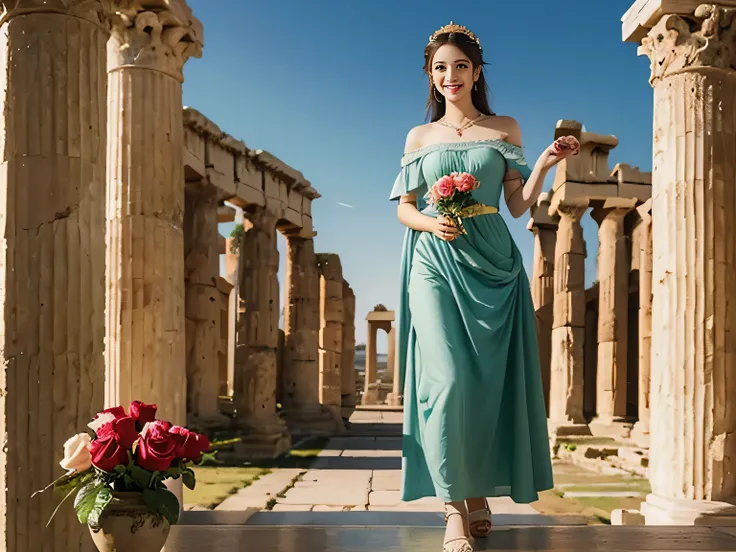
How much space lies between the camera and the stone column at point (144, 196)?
24.4ft

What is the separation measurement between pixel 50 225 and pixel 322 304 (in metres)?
19.2

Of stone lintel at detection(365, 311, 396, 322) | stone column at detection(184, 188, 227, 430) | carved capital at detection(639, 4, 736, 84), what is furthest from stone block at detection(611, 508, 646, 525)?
stone lintel at detection(365, 311, 396, 322)

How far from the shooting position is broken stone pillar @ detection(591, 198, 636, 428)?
1923 cm

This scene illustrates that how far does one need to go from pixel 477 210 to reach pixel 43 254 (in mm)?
2570

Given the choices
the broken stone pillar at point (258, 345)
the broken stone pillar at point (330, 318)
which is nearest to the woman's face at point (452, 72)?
the broken stone pillar at point (258, 345)

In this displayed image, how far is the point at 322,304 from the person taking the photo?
24.5m

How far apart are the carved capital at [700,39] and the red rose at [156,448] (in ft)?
15.5

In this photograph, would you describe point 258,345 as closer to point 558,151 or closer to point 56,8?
point 56,8

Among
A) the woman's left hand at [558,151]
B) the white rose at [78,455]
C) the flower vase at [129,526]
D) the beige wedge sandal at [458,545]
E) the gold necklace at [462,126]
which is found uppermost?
the gold necklace at [462,126]

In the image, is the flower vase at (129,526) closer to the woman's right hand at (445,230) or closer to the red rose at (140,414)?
the red rose at (140,414)

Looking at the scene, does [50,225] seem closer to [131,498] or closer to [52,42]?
[52,42]

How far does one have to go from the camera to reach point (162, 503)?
4281mm

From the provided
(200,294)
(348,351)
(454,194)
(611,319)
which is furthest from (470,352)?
(348,351)

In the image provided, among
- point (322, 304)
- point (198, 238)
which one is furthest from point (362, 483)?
point (322, 304)
